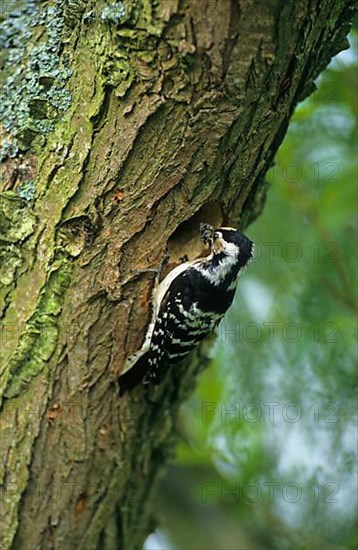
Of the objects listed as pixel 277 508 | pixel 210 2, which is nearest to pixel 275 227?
pixel 277 508

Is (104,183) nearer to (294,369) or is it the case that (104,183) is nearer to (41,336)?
(41,336)

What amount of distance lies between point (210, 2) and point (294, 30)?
0.24m

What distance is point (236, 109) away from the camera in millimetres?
2340

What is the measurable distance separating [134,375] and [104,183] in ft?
2.27

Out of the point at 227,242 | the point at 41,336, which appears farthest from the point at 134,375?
the point at 227,242

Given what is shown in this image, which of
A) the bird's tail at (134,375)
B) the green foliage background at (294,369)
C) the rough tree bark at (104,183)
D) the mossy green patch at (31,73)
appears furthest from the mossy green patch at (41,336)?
the green foliage background at (294,369)

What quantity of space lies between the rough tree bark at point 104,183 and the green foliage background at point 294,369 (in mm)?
721

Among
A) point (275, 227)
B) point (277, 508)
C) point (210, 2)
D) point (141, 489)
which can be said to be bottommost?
point (141, 489)

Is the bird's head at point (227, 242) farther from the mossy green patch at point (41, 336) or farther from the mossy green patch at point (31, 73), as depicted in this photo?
the mossy green patch at point (31, 73)

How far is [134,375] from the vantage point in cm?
282

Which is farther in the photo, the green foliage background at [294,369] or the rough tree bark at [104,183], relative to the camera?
the green foliage background at [294,369]

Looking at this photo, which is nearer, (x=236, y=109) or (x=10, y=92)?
(x=236, y=109)

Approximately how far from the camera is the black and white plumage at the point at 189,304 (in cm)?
282

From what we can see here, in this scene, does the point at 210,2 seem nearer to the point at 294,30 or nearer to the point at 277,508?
the point at 294,30
